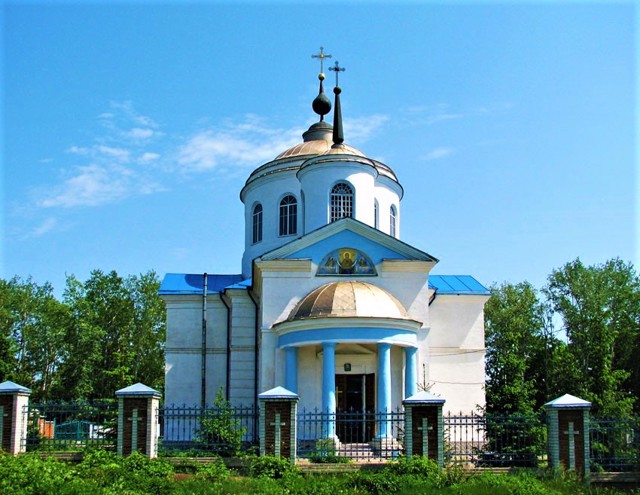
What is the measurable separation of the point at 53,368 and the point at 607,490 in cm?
3220

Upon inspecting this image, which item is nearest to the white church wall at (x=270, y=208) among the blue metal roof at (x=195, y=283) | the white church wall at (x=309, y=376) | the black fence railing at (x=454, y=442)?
the blue metal roof at (x=195, y=283)

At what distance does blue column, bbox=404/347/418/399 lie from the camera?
806 inches

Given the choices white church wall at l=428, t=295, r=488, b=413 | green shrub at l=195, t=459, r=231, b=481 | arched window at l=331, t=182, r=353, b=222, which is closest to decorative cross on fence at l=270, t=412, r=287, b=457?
green shrub at l=195, t=459, r=231, b=481

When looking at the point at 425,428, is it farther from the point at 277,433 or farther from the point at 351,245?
the point at 351,245

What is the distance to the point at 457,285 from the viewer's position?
→ 26.0m

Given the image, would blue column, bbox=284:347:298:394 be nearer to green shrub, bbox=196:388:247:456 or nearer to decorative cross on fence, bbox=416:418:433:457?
green shrub, bbox=196:388:247:456

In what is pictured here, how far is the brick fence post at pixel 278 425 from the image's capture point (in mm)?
15227

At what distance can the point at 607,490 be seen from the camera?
14.5m

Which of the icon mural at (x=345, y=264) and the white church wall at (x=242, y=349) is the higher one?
the icon mural at (x=345, y=264)

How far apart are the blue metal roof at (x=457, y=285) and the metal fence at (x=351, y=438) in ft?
20.0

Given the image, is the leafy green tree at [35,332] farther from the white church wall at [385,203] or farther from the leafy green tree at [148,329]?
the white church wall at [385,203]

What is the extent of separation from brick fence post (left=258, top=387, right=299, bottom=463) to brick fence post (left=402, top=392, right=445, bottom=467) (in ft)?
7.26

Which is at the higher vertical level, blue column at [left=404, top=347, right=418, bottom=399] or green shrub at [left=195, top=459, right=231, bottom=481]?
blue column at [left=404, top=347, right=418, bottom=399]

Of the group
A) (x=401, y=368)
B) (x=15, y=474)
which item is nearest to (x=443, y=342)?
(x=401, y=368)
